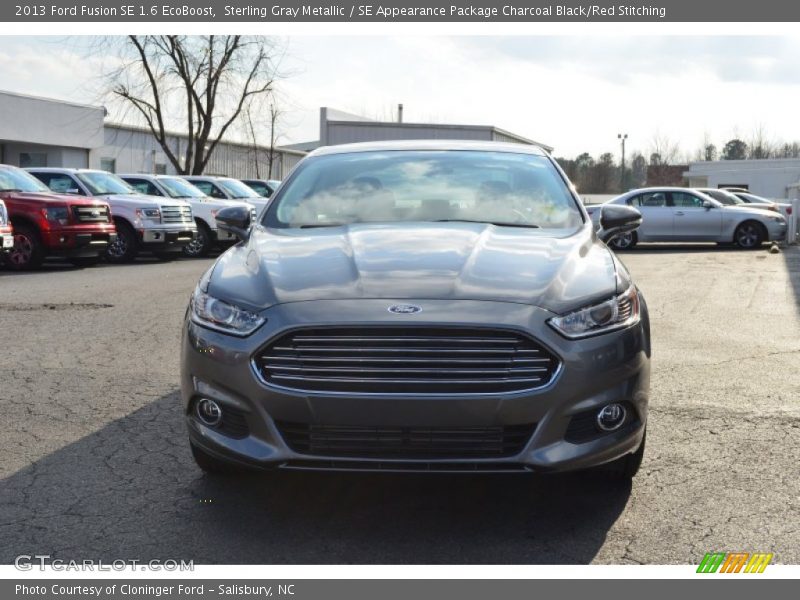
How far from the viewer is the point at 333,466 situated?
3.77 metres

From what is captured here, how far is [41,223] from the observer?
16609 millimetres

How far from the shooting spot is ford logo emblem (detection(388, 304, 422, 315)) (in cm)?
382

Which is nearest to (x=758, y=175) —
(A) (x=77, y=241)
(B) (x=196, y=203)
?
(B) (x=196, y=203)

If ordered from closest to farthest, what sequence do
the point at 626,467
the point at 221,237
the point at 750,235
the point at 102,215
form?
the point at 626,467 → the point at 102,215 → the point at 221,237 → the point at 750,235

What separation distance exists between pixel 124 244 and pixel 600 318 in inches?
652

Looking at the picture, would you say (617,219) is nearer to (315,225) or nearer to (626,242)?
(315,225)

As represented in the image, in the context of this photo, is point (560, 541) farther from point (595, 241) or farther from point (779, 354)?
point (779, 354)

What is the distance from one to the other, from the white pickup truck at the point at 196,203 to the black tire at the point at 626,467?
57.9 ft

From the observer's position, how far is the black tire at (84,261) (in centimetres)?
1794

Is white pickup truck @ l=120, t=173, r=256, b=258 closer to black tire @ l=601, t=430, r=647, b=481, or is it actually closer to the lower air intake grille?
black tire @ l=601, t=430, r=647, b=481

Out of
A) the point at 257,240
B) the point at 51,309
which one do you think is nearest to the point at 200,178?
the point at 51,309

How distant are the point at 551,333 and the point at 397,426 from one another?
69cm

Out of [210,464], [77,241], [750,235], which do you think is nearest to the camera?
[210,464]

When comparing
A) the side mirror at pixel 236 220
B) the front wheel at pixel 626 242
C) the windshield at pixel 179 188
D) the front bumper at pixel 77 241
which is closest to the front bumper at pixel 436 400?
the side mirror at pixel 236 220
